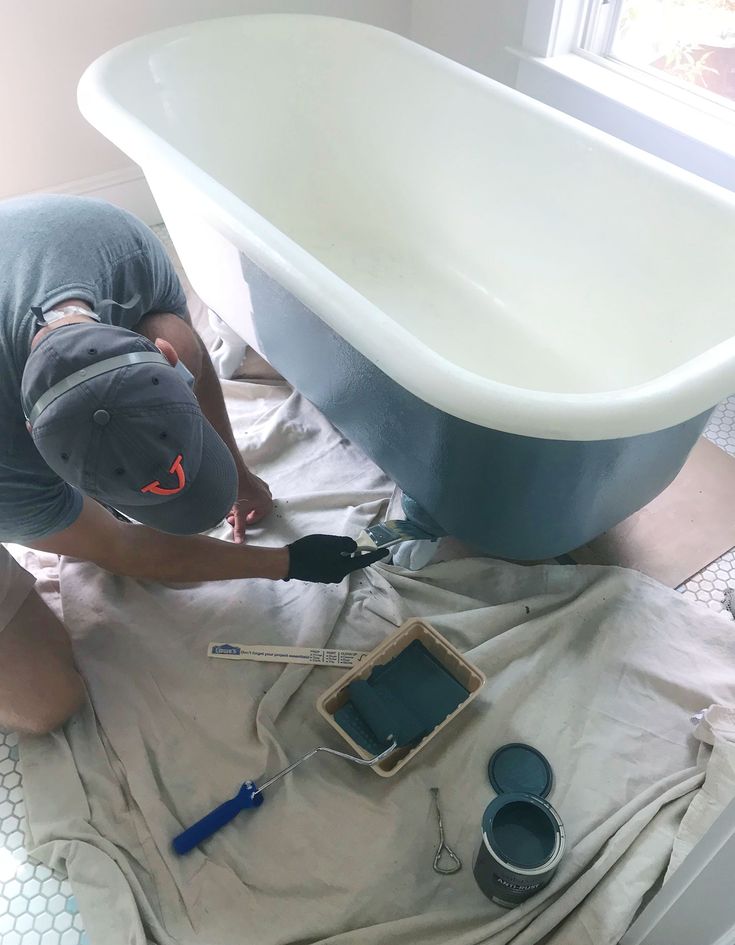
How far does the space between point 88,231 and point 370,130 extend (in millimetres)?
1031

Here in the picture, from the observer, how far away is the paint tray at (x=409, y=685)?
115 cm

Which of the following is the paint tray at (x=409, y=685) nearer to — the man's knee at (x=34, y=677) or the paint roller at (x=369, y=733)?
the paint roller at (x=369, y=733)

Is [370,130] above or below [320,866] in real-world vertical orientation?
above

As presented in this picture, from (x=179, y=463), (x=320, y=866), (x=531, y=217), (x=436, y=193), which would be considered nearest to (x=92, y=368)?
(x=179, y=463)

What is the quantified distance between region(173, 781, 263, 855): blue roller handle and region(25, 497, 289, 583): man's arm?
33 cm

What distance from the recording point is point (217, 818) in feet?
3.63

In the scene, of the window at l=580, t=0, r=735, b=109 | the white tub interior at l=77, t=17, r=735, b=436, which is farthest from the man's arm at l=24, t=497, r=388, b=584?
the window at l=580, t=0, r=735, b=109

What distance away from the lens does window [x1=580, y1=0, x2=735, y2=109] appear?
1686 mm

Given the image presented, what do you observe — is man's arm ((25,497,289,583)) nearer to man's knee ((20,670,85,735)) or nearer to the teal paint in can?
man's knee ((20,670,85,735))

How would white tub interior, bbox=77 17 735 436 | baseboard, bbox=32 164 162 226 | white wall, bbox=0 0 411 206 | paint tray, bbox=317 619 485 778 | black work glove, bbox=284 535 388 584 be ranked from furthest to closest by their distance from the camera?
baseboard, bbox=32 164 162 226 → white wall, bbox=0 0 411 206 → white tub interior, bbox=77 17 735 436 → black work glove, bbox=284 535 388 584 → paint tray, bbox=317 619 485 778

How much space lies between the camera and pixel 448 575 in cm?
139

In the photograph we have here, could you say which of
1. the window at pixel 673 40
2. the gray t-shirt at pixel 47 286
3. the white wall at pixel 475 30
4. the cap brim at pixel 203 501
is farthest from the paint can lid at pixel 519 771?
the white wall at pixel 475 30

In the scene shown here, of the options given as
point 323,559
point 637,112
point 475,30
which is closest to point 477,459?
point 323,559

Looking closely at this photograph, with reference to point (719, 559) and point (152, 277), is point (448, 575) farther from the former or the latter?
point (152, 277)
